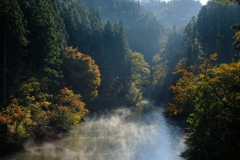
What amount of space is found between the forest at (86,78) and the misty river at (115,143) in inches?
61.6

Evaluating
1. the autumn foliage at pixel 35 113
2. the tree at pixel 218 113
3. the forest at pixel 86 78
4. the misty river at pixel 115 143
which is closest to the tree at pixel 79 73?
the forest at pixel 86 78

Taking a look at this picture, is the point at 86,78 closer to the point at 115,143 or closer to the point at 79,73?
the point at 79,73

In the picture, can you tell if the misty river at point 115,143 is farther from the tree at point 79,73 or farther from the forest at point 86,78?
the tree at point 79,73

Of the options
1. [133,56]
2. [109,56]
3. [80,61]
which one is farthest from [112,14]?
[80,61]

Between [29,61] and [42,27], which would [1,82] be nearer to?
[29,61]

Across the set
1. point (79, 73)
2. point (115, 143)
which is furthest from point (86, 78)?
point (115, 143)

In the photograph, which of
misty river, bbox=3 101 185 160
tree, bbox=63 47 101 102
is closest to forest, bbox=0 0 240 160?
tree, bbox=63 47 101 102

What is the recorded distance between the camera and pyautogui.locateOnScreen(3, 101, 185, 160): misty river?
20.4m

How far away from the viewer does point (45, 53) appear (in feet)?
91.8

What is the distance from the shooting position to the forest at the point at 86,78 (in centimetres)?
1639

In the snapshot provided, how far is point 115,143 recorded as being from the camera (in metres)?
24.8

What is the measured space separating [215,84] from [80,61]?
24.8m

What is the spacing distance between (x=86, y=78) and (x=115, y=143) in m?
15.3

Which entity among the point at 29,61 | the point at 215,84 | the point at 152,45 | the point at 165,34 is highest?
the point at 165,34
